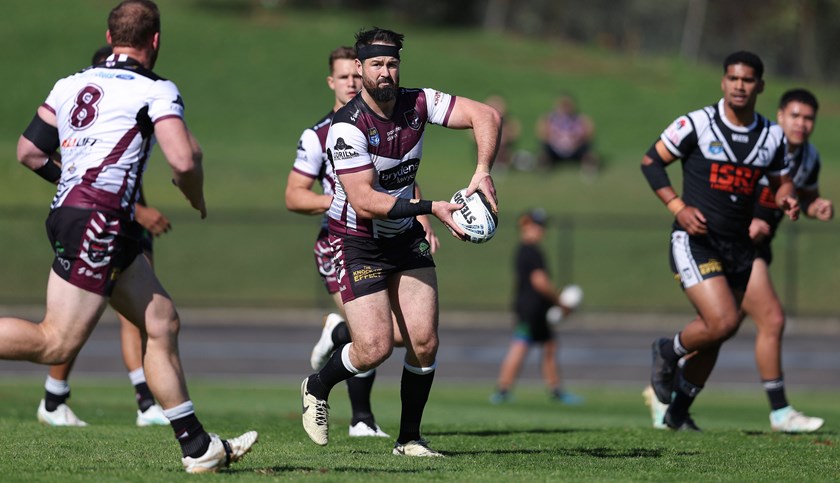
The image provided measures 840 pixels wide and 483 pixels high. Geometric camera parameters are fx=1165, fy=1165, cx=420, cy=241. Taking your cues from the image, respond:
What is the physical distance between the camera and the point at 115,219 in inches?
244

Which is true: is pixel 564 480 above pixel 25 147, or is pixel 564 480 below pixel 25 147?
below

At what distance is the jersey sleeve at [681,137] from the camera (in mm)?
8914

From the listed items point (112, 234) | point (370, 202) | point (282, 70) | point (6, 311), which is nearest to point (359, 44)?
point (370, 202)

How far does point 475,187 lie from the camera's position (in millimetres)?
6609

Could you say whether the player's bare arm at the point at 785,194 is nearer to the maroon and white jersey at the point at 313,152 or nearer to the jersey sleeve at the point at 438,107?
the jersey sleeve at the point at 438,107

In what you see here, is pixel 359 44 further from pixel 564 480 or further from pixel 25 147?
pixel 564 480

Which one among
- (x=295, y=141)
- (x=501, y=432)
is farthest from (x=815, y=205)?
(x=295, y=141)

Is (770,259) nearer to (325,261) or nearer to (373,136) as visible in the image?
(325,261)

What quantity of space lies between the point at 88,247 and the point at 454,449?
3010mm

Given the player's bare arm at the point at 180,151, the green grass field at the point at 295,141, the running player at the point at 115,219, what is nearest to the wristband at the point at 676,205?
the running player at the point at 115,219

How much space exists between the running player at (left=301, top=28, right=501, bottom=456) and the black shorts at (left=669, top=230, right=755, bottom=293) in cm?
264

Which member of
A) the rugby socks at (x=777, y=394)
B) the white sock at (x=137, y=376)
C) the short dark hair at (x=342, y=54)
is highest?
the short dark hair at (x=342, y=54)

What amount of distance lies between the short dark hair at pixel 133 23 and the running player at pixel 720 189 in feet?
14.2

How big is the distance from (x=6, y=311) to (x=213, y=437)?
20335 mm
